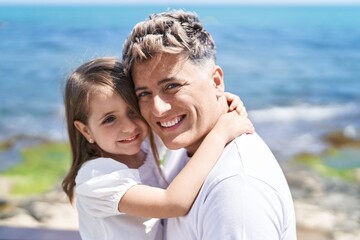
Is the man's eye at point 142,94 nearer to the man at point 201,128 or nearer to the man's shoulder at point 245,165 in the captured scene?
the man at point 201,128

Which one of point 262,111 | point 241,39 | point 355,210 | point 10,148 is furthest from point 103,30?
point 355,210

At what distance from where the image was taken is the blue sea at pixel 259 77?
41.5 ft

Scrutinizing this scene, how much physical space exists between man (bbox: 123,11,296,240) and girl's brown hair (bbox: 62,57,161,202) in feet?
0.26

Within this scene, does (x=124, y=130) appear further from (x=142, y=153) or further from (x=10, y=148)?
(x=10, y=148)

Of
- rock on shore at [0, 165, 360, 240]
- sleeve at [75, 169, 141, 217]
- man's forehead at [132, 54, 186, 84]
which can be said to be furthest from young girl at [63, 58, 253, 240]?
rock on shore at [0, 165, 360, 240]

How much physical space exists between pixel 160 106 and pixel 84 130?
537mm

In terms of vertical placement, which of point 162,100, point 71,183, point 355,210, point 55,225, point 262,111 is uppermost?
point 162,100

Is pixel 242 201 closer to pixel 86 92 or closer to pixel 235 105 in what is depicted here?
pixel 235 105

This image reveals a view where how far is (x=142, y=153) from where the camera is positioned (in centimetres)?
287

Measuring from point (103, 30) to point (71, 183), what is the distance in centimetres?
3092

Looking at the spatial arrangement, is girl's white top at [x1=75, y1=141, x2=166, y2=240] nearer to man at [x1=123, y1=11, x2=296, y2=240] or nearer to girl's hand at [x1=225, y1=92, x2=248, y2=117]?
man at [x1=123, y1=11, x2=296, y2=240]

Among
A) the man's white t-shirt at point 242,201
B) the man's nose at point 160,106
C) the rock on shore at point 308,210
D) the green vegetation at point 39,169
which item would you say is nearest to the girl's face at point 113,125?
the man's nose at point 160,106

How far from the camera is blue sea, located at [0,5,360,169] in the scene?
12.7m

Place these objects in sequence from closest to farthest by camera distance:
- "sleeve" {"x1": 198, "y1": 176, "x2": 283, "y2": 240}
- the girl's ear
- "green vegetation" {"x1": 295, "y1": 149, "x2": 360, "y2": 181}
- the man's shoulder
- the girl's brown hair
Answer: "sleeve" {"x1": 198, "y1": 176, "x2": 283, "y2": 240}, the man's shoulder, the girl's brown hair, the girl's ear, "green vegetation" {"x1": 295, "y1": 149, "x2": 360, "y2": 181}
